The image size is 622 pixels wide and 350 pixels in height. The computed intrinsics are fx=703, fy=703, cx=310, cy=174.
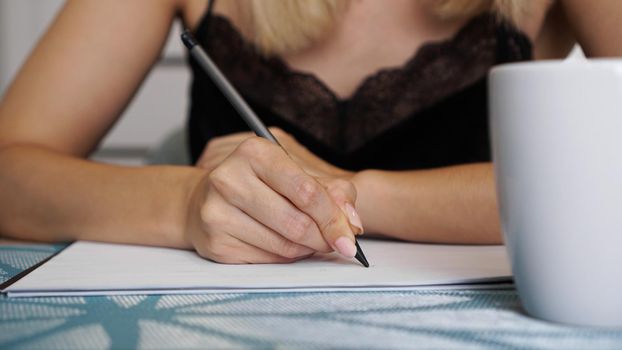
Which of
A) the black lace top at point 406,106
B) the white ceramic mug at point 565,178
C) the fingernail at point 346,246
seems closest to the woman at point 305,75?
the black lace top at point 406,106

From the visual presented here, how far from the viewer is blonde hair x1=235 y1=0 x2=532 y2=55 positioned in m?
0.91

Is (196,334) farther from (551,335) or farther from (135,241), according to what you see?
(135,241)

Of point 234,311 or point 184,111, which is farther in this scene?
point 184,111

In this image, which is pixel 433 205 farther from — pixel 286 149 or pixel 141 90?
pixel 141 90

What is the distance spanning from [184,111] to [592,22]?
1.57m

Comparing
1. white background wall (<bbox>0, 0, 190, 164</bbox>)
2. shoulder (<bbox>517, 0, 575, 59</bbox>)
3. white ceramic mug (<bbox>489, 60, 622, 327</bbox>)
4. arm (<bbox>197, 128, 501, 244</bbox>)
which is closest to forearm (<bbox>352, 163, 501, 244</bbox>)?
arm (<bbox>197, 128, 501, 244</bbox>)

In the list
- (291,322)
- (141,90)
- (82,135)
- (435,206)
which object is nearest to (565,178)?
(291,322)

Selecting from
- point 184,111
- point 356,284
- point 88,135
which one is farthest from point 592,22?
point 184,111

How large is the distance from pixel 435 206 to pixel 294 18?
404mm

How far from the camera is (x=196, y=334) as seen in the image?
36 centimetres

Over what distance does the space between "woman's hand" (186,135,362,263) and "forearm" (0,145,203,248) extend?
7 cm

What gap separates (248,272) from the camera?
0.50 metres

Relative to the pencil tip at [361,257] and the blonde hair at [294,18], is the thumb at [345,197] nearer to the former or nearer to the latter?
the pencil tip at [361,257]

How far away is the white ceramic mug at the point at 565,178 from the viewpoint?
33 centimetres
